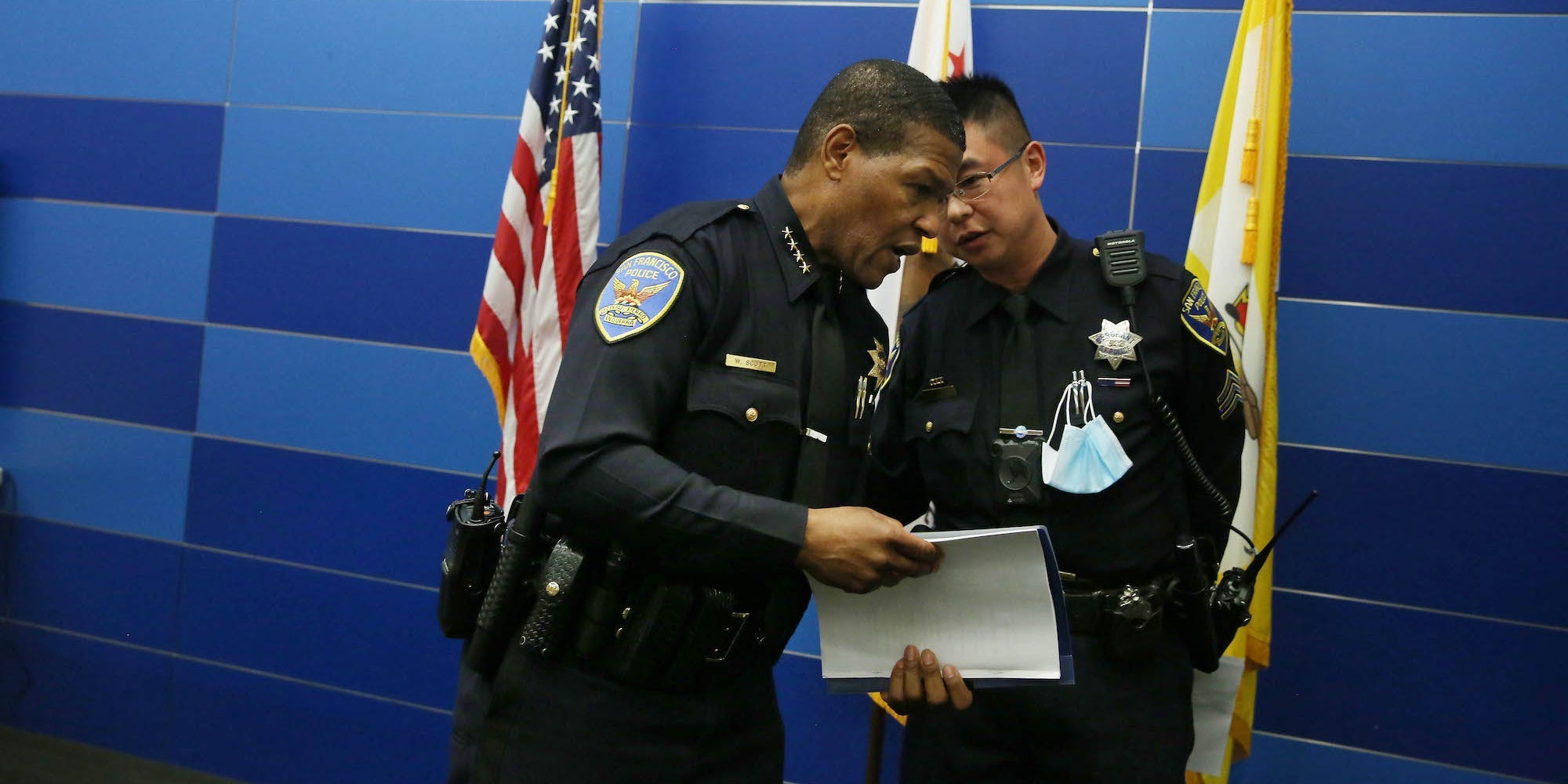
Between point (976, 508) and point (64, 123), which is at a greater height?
point (64, 123)

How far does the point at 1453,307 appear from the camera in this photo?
98.7 inches

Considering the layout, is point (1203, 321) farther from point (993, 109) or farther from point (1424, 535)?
point (1424, 535)

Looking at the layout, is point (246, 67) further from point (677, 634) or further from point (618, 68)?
point (677, 634)

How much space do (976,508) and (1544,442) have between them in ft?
4.78

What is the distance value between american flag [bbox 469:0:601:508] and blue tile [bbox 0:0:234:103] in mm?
1199

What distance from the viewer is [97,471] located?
11.6 feet

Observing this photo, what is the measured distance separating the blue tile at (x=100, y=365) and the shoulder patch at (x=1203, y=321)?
2842 millimetres

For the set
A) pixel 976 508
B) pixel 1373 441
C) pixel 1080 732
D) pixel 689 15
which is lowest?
pixel 1080 732

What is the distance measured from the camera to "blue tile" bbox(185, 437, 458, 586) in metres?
3.20

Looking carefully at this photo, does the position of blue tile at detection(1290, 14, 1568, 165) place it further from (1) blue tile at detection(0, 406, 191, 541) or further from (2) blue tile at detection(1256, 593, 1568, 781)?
(1) blue tile at detection(0, 406, 191, 541)

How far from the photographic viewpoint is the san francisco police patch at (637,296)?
134 centimetres

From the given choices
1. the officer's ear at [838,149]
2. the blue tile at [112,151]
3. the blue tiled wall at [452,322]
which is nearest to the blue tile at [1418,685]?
the blue tiled wall at [452,322]

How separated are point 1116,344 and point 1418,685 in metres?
1.30

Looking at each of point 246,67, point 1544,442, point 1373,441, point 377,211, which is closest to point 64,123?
point 246,67
